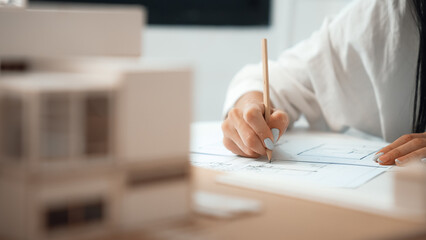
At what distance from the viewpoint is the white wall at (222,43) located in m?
2.21

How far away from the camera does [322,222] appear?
17.4 inches

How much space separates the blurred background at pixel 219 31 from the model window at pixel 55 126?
1.80m

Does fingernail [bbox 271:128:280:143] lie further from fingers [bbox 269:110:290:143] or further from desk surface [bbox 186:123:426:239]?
desk surface [bbox 186:123:426:239]

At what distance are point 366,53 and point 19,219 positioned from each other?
0.88m

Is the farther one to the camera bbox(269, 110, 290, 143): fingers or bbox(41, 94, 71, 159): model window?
bbox(269, 110, 290, 143): fingers

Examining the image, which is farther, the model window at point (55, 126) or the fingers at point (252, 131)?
the fingers at point (252, 131)

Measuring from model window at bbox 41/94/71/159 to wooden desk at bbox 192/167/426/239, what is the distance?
116 millimetres

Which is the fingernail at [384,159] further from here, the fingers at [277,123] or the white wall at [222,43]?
the white wall at [222,43]

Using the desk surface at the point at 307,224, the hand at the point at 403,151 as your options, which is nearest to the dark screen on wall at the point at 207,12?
the hand at the point at 403,151

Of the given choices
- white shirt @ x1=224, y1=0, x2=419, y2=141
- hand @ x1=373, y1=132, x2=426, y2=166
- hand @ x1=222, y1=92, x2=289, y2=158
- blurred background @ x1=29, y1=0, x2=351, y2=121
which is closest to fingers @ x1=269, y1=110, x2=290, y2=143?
hand @ x1=222, y1=92, x2=289, y2=158

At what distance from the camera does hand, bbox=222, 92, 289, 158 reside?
81 centimetres

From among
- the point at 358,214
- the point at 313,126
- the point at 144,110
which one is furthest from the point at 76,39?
the point at 313,126

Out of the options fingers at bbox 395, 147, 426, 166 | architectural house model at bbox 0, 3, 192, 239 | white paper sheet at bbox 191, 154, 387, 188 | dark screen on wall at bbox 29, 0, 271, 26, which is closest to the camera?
architectural house model at bbox 0, 3, 192, 239

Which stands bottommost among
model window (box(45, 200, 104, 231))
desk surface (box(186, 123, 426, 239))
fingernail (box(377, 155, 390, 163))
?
fingernail (box(377, 155, 390, 163))
